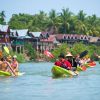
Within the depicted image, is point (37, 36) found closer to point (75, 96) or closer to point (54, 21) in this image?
point (54, 21)

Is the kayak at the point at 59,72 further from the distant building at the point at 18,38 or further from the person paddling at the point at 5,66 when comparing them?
the distant building at the point at 18,38

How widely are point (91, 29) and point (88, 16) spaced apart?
620 cm

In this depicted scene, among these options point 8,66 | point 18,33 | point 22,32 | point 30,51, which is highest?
point 22,32

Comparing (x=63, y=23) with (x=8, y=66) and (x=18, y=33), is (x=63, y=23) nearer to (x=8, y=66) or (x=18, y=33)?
(x=18, y=33)

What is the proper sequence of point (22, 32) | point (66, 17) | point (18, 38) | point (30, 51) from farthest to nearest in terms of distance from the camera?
1. point (66, 17)
2. point (22, 32)
3. point (18, 38)
4. point (30, 51)

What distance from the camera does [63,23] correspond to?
309ft

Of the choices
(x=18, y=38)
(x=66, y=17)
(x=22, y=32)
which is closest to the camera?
(x=18, y=38)

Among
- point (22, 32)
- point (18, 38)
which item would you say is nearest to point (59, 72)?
point (18, 38)

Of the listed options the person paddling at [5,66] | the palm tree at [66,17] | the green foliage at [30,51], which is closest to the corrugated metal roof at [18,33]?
the green foliage at [30,51]

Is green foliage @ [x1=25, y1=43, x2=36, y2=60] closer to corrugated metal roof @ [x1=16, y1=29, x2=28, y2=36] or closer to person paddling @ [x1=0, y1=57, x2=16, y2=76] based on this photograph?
corrugated metal roof @ [x1=16, y1=29, x2=28, y2=36]

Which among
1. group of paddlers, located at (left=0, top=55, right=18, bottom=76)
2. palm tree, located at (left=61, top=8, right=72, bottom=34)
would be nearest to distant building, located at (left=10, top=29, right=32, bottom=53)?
palm tree, located at (left=61, top=8, right=72, bottom=34)

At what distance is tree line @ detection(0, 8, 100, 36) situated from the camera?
94188 millimetres

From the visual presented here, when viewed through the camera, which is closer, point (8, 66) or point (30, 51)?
point (8, 66)

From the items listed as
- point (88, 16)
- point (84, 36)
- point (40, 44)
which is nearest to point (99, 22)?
point (88, 16)
